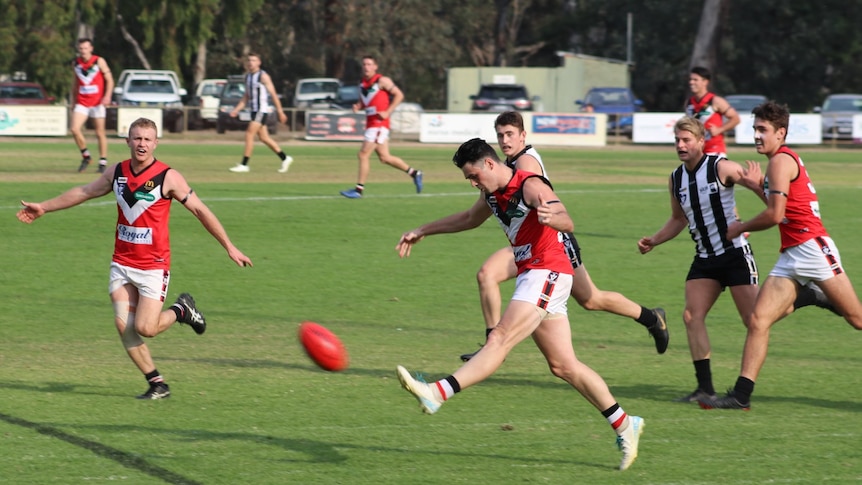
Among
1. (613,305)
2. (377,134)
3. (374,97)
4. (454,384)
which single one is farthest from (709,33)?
(454,384)

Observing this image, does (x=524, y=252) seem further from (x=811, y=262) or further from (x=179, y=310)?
(x=179, y=310)

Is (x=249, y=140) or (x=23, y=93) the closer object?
(x=249, y=140)

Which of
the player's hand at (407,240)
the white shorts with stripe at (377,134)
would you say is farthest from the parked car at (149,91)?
the player's hand at (407,240)

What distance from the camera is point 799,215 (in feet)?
27.3

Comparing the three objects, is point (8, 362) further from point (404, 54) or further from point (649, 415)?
point (404, 54)

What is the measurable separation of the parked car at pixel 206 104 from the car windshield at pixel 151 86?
157 centimetres

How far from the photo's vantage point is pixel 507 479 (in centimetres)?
667

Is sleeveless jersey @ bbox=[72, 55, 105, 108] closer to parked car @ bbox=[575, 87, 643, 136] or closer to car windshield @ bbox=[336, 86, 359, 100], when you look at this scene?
parked car @ bbox=[575, 87, 643, 136]

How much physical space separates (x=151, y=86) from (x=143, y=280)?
41.7 metres

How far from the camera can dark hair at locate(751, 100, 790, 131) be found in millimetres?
8203

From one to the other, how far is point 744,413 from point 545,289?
2.11 meters

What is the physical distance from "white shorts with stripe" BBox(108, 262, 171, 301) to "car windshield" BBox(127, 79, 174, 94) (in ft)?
135

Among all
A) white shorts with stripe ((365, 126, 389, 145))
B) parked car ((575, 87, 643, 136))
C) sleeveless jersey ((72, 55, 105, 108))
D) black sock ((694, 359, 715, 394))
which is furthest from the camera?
parked car ((575, 87, 643, 136))

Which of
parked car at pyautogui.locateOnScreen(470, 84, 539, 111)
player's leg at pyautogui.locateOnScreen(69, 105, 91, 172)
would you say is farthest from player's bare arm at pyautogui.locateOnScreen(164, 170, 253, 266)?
parked car at pyautogui.locateOnScreen(470, 84, 539, 111)
